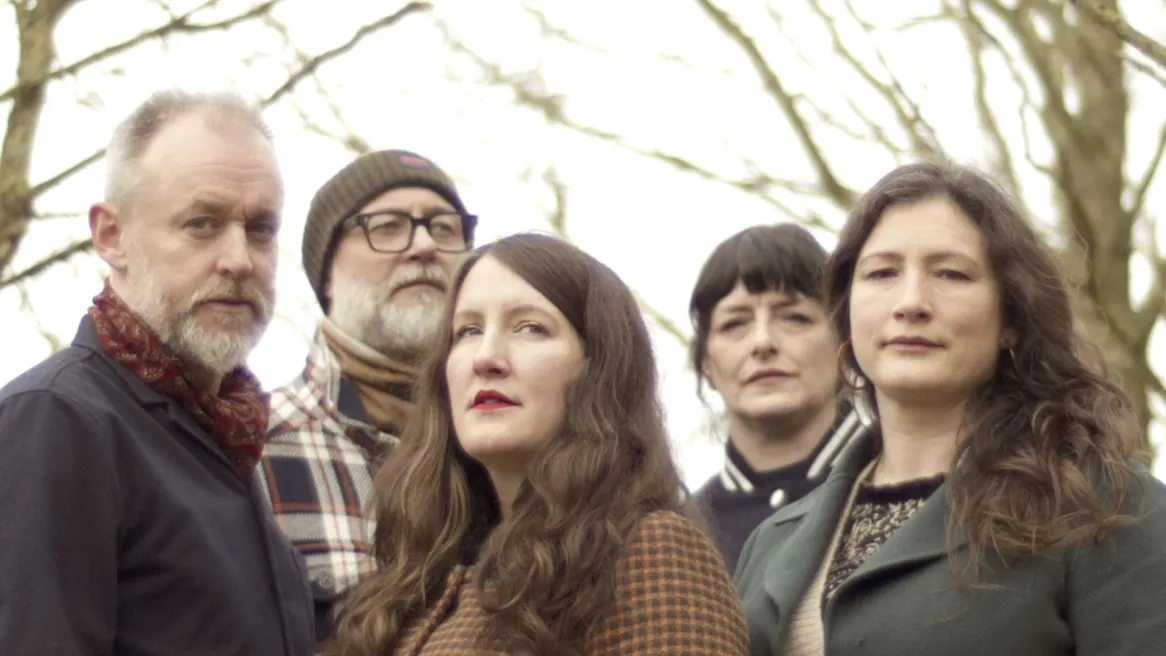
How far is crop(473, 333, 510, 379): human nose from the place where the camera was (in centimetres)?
355

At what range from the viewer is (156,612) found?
3166 millimetres

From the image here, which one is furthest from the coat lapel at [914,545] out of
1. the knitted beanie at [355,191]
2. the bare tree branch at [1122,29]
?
the knitted beanie at [355,191]

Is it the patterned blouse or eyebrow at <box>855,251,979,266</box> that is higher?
eyebrow at <box>855,251,979,266</box>

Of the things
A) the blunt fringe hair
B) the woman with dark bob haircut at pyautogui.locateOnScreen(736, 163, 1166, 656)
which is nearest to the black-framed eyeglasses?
the blunt fringe hair

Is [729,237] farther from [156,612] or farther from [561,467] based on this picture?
[156,612]

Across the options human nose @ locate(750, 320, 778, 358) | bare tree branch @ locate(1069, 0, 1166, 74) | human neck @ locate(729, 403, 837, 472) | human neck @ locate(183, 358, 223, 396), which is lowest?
human neck @ locate(729, 403, 837, 472)

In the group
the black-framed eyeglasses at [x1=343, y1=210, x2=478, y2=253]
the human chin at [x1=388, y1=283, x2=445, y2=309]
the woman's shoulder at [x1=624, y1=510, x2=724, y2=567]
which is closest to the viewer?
the woman's shoulder at [x1=624, y1=510, x2=724, y2=567]

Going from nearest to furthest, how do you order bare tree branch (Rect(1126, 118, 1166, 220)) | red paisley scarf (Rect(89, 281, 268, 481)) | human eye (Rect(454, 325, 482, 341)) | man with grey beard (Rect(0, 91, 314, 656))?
man with grey beard (Rect(0, 91, 314, 656)) → red paisley scarf (Rect(89, 281, 268, 481)) → human eye (Rect(454, 325, 482, 341)) → bare tree branch (Rect(1126, 118, 1166, 220))

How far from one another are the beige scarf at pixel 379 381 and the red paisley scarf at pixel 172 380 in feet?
3.42

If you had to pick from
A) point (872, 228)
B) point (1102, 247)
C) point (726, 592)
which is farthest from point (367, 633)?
point (1102, 247)

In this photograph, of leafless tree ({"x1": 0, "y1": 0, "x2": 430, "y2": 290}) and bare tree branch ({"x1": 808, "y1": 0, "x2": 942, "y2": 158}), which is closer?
leafless tree ({"x1": 0, "y1": 0, "x2": 430, "y2": 290})

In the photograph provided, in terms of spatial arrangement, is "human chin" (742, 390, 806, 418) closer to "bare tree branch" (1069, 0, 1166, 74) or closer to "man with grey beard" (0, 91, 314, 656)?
"man with grey beard" (0, 91, 314, 656)

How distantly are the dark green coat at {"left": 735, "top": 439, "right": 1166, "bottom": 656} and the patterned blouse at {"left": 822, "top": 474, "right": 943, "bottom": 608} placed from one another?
3.4 inches

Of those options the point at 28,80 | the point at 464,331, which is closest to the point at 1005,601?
the point at 464,331
